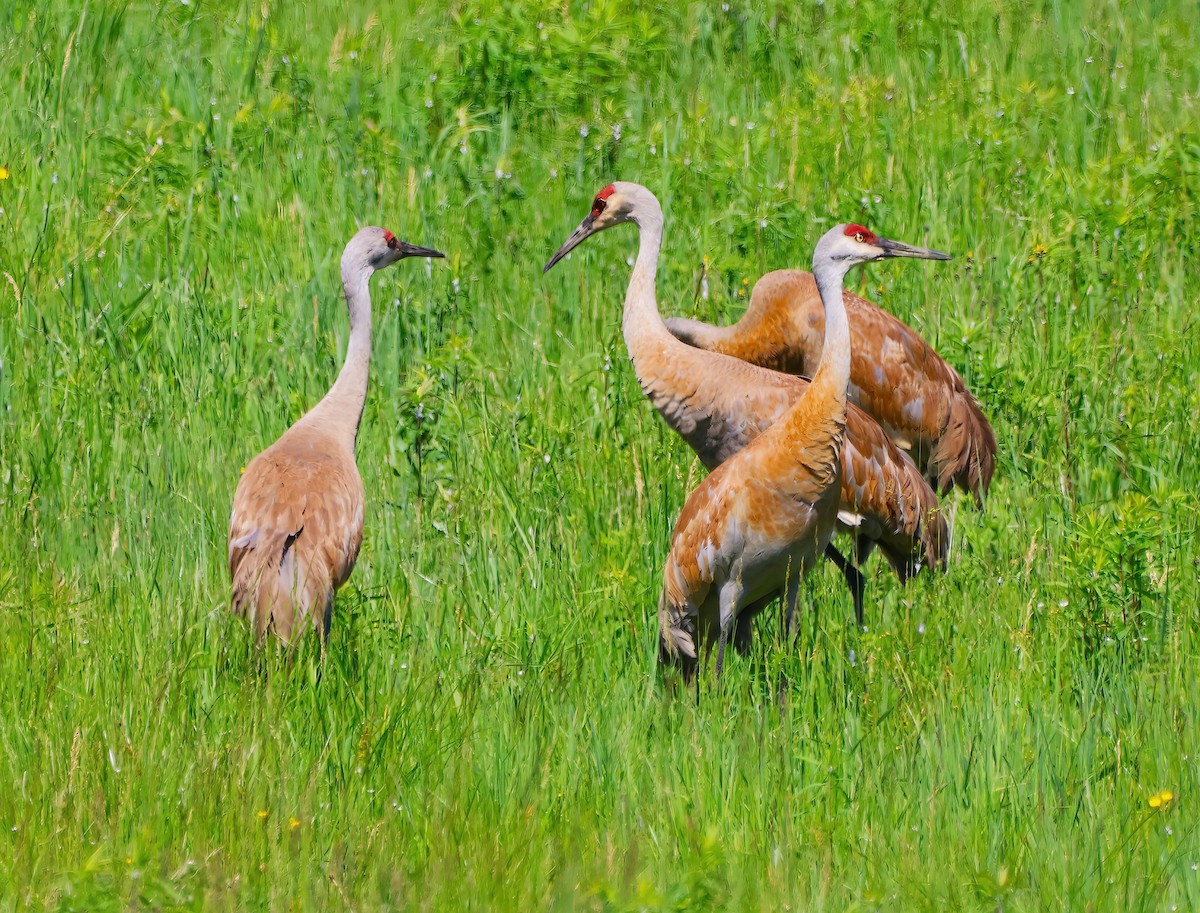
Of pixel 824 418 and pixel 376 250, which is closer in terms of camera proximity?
pixel 824 418

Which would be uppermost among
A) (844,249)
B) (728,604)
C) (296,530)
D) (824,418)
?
(844,249)

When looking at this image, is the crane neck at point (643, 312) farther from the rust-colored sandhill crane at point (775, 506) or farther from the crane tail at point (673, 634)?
the crane tail at point (673, 634)

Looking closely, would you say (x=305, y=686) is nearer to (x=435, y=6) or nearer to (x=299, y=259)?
(x=299, y=259)

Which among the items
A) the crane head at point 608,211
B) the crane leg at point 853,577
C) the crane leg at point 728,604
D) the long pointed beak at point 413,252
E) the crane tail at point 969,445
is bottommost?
the crane leg at point 853,577

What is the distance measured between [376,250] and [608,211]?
0.92 m

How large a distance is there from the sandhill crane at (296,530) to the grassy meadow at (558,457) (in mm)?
174

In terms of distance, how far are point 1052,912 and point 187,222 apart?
5103 mm

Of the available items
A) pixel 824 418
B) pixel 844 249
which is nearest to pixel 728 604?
pixel 824 418

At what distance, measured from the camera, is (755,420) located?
19.2 feet

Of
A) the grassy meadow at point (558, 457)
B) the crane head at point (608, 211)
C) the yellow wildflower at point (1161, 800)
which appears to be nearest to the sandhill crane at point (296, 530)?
the grassy meadow at point (558, 457)

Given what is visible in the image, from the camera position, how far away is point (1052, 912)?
337 centimetres

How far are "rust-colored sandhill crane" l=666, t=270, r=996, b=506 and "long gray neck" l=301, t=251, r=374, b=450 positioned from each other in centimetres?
143

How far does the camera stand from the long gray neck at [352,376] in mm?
5520

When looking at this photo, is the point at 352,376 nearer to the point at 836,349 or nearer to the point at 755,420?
the point at 755,420
